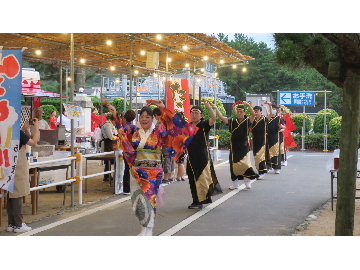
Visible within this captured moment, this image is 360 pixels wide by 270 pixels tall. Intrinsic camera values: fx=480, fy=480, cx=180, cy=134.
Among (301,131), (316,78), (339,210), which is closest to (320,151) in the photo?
(301,131)

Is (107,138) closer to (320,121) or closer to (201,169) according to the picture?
(201,169)

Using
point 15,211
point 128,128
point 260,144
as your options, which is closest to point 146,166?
point 128,128

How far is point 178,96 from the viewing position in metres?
12.4

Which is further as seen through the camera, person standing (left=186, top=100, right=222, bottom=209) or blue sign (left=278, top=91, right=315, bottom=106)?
blue sign (left=278, top=91, right=315, bottom=106)

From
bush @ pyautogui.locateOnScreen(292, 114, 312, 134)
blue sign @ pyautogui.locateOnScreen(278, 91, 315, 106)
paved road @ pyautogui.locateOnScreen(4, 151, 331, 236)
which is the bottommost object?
paved road @ pyautogui.locateOnScreen(4, 151, 331, 236)

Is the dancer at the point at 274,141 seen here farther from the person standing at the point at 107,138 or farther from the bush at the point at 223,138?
the bush at the point at 223,138

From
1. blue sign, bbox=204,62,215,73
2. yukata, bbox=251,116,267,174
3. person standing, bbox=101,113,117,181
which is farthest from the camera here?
blue sign, bbox=204,62,215,73

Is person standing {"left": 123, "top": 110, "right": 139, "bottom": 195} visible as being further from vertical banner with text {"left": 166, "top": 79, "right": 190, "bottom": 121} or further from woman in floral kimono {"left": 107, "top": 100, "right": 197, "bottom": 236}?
vertical banner with text {"left": 166, "top": 79, "right": 190, "bottom": 121}

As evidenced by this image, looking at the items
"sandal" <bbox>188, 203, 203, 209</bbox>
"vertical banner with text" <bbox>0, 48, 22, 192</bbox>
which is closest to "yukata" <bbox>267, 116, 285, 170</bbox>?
"sandal" <bbox>188, 203, 203, 209</bbox>

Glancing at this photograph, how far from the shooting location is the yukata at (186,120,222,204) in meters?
8.39

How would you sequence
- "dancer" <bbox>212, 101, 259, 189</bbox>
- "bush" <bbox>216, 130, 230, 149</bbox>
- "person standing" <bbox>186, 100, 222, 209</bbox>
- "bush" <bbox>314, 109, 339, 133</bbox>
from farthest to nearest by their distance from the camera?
"bush" <bbox>216, 130, 230, 149</bbox> < "bush" <bbox>314, 109, 339, 133</bbox> < "dancer" <bbox>212, 101, 259, 189</bbox> < "person standing" <bbox>186, 100, 222, 209</bbox>

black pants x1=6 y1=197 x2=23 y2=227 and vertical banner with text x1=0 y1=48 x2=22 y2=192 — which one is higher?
vertical banner with text x1=0 y1=48 x2=22 y2=192

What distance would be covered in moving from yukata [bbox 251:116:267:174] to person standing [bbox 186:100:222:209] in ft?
13.9

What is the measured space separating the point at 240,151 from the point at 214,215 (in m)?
3.11
